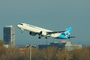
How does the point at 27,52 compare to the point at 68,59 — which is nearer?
the point at 68,59

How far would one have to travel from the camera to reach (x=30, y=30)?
8388cm

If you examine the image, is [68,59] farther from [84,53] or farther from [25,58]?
[25,58]

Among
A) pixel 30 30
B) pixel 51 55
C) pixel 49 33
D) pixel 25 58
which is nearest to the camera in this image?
pixel 30 30

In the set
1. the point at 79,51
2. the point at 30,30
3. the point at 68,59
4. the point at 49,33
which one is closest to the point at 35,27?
the point at 30,30

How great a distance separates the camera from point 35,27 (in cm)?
8506

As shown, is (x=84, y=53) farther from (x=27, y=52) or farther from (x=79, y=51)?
(x=27, y=52)

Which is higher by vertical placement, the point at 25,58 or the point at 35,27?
the point at 35,27

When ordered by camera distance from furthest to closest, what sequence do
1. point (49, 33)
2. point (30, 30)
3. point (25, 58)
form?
point (25, 58) → point (49, 33) → point (30, 30)

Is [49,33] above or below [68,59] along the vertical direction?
above

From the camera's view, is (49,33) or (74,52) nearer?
(49,33)

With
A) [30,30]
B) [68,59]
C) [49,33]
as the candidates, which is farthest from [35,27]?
[68,59]

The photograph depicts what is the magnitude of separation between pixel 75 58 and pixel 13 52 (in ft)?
95.9

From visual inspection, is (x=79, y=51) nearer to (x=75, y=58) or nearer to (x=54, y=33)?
(x=75, y=58)

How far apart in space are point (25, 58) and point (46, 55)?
1050 centimetres
